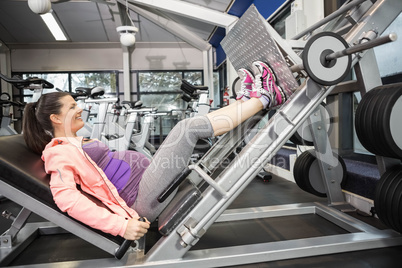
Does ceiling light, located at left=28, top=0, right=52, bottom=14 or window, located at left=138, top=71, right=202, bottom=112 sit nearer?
ceiling light, located at left=28, top=0, right=52, bottom=14

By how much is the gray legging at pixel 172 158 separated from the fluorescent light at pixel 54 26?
21.8ft

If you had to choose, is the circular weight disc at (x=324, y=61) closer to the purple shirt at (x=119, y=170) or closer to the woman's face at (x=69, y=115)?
the purple shirt at (x=119, y=170)

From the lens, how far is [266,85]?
4.58 feet

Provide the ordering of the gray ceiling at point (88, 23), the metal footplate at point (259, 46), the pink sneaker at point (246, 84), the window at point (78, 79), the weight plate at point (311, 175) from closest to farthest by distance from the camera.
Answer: the metal footplate at point (259, 46) < the pink sneaker at point (246, 84) < the weight plate at point (311, 175) < the gray ceiling at point (88, 23) < the window at point (78, 79)

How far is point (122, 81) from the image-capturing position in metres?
8.42

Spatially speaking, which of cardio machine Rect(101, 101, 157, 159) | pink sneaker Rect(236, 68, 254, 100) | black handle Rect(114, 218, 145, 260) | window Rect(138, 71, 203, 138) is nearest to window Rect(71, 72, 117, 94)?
window Rect(138, 71, 203, 138)

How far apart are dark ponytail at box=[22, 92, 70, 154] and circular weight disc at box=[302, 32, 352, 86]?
3.97 ft

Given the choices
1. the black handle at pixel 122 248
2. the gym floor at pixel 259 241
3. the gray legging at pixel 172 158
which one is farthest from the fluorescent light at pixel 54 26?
the black handle at pixel 122 248

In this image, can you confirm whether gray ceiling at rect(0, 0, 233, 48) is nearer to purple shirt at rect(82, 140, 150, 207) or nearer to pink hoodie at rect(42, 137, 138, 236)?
purple shirt at rect(82, 140, 150, 207)

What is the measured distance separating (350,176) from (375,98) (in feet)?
3.15

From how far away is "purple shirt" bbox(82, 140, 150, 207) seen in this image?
4.67 ft

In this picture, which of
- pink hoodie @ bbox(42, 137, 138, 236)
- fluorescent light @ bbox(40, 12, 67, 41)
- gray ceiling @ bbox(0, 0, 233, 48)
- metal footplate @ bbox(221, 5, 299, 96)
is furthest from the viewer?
fluorescent light @ bbox(40, 12, 67, 41)

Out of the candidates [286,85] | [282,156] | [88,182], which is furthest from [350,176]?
[88,182]

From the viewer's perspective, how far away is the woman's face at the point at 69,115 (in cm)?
133
